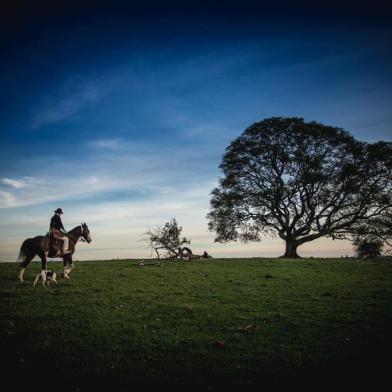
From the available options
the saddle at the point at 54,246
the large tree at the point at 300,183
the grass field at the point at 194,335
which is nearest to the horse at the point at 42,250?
the saddle at the point at 54,246

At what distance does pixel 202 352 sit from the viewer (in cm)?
754

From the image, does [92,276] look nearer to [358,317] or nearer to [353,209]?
[358,317]

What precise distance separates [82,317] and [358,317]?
948cm

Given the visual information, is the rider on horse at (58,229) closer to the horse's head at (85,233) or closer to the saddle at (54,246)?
the saddle at (54,246)

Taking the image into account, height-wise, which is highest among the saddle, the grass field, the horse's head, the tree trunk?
the horse's head

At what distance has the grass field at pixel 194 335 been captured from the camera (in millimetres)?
6531

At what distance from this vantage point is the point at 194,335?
8.75 metres

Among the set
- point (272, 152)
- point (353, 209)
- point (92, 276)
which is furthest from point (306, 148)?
point (92, 276)

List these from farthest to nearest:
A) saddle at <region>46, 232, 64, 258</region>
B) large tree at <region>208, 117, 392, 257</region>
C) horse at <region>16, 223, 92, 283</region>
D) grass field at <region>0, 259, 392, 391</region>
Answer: large tree at <region>208, 117, 392, 257</region>, saddle at <region>46, 232, 64, 258</region>, horse at <region>16, 223, 92, 283</region>, grass field at <region>0, 259, 392, 391</region>

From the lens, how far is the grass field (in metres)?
6.53

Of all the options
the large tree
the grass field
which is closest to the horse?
the grass field

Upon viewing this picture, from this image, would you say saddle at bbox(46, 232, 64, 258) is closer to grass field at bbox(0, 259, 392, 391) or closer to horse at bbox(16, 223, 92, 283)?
horse at bbox(16, 223, 92, 283)

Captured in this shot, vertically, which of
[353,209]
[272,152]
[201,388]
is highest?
[272,152]

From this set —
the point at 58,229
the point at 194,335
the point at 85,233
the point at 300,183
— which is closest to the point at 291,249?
the point at 300,183
